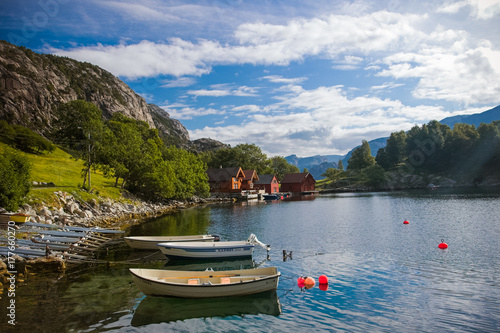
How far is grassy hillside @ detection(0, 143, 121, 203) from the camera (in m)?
43.7

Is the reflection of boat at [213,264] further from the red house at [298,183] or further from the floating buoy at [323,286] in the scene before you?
the red house at [298,183]

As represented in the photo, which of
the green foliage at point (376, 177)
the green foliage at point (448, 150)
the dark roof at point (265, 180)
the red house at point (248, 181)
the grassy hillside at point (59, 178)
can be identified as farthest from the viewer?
the green foliage at point (376, 177)

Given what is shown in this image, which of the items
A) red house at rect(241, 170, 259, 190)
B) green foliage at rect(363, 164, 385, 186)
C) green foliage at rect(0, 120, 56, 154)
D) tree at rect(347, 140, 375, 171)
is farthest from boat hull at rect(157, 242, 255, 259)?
tree at rect(347, 140, 375, 171)

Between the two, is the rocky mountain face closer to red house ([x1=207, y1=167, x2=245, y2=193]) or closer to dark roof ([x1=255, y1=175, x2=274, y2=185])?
red house ([x1=207, y1=167, x2=245, y2=193])

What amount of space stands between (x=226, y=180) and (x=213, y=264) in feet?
302

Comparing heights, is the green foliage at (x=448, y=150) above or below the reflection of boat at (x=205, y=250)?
above

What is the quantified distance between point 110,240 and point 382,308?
99.2ft

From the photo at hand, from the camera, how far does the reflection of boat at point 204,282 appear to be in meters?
18.1

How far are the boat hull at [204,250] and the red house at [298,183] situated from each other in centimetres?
11217

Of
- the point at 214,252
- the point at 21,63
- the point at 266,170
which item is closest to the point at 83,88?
the point at 21,63

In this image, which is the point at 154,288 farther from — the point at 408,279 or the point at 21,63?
the point at 21,63

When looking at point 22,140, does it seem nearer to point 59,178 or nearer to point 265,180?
point 59,178

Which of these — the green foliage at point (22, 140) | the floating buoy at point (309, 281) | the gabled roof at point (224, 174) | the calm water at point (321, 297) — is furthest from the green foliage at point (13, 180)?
the gabled roof at point (224, 174)

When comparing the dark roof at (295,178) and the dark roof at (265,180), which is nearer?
the dark roof at (265,180)
